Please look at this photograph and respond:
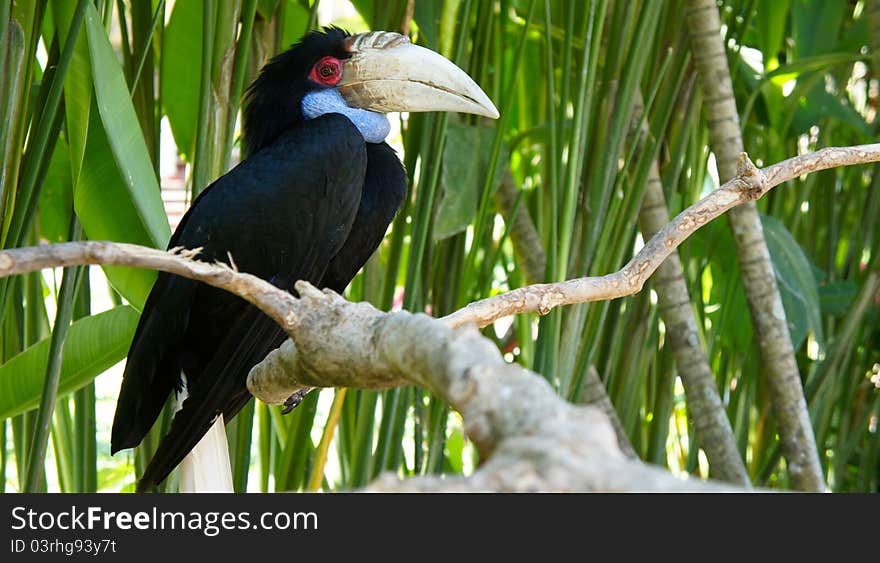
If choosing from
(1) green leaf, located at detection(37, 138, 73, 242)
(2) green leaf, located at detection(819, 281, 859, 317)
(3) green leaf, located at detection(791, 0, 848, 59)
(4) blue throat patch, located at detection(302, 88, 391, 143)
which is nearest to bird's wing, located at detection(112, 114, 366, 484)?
(4) blue throat patch, located at detection(302, 88, 391, 143)

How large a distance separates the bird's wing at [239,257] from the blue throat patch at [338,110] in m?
0.10

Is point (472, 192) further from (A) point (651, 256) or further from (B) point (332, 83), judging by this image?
(A) point (651, 256)

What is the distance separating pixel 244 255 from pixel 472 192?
34 cm

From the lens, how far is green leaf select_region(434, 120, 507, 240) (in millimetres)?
1293

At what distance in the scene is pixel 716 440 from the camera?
53.6 inches

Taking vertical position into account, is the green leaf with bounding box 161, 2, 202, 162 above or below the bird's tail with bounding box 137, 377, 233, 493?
above

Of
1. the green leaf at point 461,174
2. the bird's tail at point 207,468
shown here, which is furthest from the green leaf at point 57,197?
the green leaf at point 461,174

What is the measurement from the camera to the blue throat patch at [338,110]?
1.30 m

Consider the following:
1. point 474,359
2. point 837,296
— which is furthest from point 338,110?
point 474,359

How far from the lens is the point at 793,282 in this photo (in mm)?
1443

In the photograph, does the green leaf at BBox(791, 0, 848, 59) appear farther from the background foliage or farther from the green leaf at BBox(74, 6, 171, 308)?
the green leaf at BBox(74, 6, 171, 308)

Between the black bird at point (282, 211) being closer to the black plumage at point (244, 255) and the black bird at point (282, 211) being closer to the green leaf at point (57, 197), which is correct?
the black plumage at point (244, 255)
